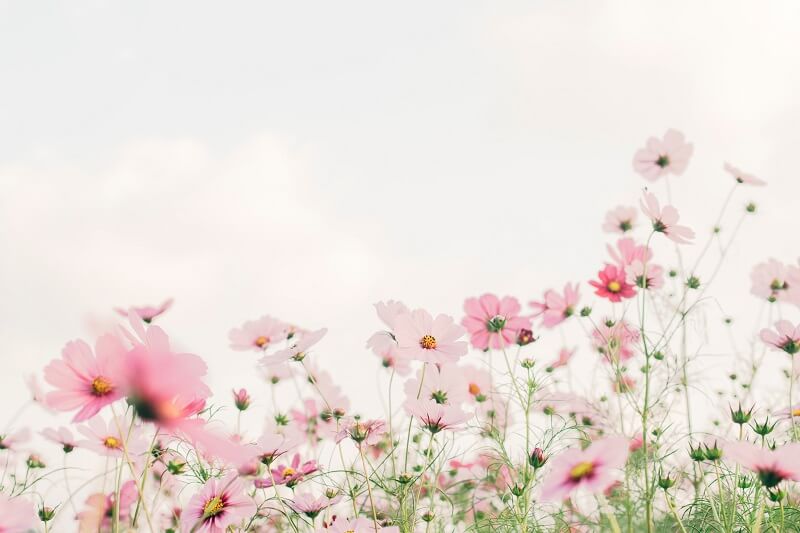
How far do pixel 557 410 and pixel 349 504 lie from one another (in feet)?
1.78

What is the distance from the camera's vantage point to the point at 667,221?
145 cm

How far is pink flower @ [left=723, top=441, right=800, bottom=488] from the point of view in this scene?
2.39 feet

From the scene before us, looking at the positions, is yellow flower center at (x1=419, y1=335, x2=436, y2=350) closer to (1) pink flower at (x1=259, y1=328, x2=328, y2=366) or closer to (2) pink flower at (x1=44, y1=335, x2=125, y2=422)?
(1) pink flower at (x1=259, y1=328, x2=328, y2=366)

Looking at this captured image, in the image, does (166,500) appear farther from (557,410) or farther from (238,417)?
(557,410)

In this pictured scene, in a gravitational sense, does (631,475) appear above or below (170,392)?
below

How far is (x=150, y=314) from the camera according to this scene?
1375 mm

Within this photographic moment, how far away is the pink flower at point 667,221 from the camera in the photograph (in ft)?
4.69

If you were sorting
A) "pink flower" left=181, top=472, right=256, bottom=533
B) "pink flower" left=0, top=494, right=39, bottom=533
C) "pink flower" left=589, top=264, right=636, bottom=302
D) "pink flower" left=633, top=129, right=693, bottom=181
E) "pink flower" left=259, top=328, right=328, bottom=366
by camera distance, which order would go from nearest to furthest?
"pink flower" left=0, top=494, right=39, bottom=533
"pink flower" left=181, top=472, right=256, bottom=533
"pink flower" left=259, top=328, right=328, bottom=366
"pink flower" left=589, top=264, right=636, bottom=302
"pink flower" left=633, top=129, right=693, bottom=181

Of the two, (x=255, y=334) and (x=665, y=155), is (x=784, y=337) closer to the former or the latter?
(x=665, y=155)

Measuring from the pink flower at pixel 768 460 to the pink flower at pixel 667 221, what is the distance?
75cm

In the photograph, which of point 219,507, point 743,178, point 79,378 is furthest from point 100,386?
point 743,178

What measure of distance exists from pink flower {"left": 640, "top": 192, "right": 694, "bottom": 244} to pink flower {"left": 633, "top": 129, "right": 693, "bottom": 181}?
19.4 inches

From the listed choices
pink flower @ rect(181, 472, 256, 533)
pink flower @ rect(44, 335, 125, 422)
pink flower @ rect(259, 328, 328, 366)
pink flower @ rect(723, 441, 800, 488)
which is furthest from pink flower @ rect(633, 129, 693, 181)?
pink flower @ rect(44, 335, 125, 422)

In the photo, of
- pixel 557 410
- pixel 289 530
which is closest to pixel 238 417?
pixel 289 530
